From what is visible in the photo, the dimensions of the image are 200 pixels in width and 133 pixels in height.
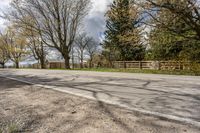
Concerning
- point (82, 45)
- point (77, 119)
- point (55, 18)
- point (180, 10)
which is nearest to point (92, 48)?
point (82, 45)

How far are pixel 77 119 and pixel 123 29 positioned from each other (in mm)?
26208

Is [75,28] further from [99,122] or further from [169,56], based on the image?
[99,122]

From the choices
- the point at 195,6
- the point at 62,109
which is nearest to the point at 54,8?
the point at 195,6

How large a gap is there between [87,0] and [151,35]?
1830cm

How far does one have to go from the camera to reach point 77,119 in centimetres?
516

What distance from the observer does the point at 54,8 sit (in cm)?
3609

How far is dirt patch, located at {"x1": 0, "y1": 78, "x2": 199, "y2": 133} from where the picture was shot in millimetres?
4475

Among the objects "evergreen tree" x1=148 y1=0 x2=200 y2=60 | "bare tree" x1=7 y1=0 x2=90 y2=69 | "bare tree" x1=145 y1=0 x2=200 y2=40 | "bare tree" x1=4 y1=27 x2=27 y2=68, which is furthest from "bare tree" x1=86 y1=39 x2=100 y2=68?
"bare tree" x1=145 y1=0 x2=200 y2=40

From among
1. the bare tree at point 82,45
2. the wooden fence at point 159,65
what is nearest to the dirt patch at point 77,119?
the wooden fence at point 159,65

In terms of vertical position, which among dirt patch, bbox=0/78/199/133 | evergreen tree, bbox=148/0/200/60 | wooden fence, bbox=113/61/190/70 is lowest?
dirt patch, bbox=0/78/199/133

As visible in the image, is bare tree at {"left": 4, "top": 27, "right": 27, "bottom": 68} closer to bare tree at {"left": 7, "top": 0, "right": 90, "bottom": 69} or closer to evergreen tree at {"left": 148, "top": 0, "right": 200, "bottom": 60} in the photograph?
bare tree at {"left": 7, "top": 0, "right": 90, "bottom": 69}

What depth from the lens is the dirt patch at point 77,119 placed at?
4475 millimetres

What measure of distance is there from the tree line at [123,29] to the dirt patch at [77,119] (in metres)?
13.9

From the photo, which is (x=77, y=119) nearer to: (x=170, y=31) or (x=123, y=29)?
(x=170, y=31)
